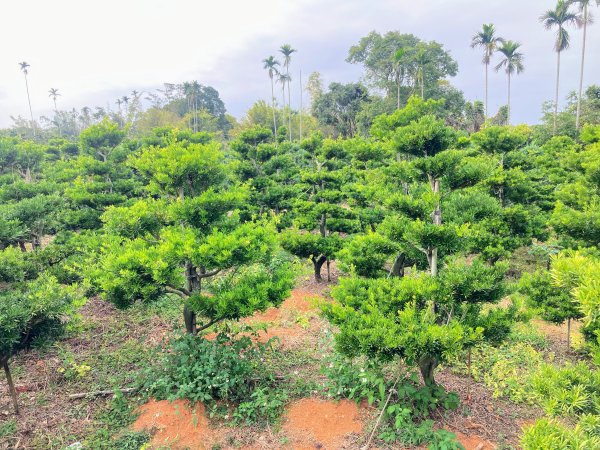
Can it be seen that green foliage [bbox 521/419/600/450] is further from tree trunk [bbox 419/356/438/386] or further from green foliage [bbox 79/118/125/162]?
green foliage [bbox 79/118/125/162]

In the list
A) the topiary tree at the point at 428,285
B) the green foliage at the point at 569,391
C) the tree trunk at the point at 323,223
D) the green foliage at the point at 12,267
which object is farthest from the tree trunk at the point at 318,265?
the green foliage at the point at 569,391

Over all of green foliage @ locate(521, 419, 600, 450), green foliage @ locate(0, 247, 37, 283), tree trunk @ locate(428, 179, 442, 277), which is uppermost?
tree trunk @ locate(428, 179, 442, 277)

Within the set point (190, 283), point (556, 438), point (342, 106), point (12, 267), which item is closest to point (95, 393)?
point (190, 283)

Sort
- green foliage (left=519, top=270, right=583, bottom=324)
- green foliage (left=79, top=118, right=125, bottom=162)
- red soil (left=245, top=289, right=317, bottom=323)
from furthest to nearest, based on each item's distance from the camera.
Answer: green foliage (left=79, top=118, right=125, bottom=162) < red soil (left=245, top=289, right=317, bottom=323) < green foliage (left=519, top=270, right=583, bottom=324)

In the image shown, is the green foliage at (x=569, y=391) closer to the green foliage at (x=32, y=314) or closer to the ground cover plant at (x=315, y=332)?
the ground cover plant at (x=315, y=332)

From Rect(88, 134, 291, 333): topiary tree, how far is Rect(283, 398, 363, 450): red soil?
5.98 feet

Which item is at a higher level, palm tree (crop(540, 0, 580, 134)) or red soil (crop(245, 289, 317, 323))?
palm tree (crop(540, 0, 580, 134))

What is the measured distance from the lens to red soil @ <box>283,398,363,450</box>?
5266mm

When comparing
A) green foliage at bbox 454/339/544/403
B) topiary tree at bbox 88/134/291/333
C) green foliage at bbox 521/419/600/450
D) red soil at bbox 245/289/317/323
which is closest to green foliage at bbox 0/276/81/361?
topiary tree at bbox 88/134/291/333

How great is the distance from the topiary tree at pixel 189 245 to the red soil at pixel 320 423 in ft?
5.98

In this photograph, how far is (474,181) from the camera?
5539 millimetres

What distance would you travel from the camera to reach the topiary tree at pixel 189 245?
5.25 metres

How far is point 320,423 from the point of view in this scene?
5.57m

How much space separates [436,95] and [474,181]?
30.5m
